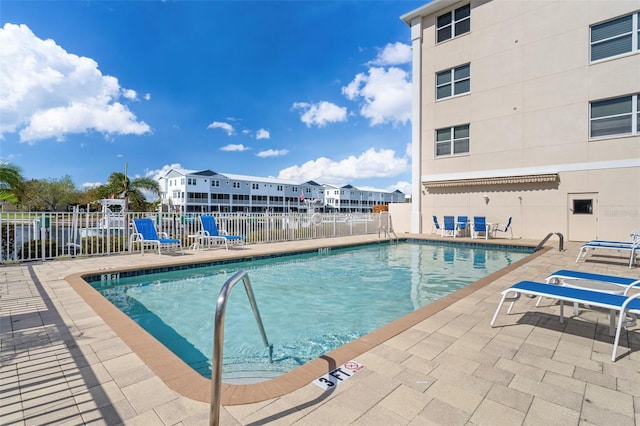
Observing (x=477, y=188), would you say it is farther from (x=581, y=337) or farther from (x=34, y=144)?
(x=34, y=144)

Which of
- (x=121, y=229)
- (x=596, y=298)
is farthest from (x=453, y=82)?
(x=121, y=229)

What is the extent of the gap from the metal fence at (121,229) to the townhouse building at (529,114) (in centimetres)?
513

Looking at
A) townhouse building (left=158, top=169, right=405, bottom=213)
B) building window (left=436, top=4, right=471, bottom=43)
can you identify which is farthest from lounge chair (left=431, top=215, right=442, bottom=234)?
townhouse building (left=158, top=169, right=405, bottom=213)

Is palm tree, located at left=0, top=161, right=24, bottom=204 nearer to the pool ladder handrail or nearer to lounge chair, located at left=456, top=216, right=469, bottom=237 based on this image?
the pool ladder handrail

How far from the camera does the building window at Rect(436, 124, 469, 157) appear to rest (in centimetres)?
1516

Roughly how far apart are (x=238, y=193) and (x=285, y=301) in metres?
48.2

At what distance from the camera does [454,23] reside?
→ 611 inches

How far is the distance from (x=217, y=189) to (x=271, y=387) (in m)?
49.7

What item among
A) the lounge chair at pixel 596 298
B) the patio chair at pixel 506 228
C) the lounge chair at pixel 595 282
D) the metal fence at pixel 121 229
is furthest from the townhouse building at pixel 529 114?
the lounge chair at pixel 596 298

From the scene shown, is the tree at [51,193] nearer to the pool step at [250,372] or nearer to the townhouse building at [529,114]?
the townhouse building at [529,114]

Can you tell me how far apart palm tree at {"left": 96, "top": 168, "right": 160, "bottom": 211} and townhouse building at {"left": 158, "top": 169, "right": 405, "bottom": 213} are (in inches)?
700

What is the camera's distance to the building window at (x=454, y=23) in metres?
15.2

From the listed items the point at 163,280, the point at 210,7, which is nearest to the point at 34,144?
the point at 210,7

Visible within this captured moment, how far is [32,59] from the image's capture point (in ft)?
41.4
